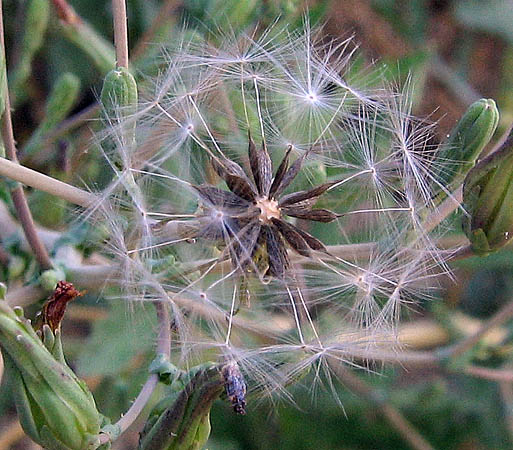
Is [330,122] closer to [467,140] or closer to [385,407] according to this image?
[467,140]

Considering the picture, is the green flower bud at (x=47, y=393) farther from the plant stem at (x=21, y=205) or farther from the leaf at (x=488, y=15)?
the leaf at (x=488, y=15)

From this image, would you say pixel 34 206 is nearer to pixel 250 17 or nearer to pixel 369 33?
pixel 250 17

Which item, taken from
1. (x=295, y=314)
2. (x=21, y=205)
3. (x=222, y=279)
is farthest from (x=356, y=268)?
(x=21, y=205)

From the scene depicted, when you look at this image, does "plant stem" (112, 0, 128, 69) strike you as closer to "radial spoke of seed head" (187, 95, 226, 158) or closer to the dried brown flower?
"radial spoke of seed head" (187, 95, 226, 158)

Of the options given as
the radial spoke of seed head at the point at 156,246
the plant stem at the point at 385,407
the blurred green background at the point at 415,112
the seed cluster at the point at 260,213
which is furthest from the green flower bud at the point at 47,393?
the plant stem at the point at 385,407

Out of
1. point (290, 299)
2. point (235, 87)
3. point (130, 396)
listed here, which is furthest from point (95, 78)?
point (290, 299)
